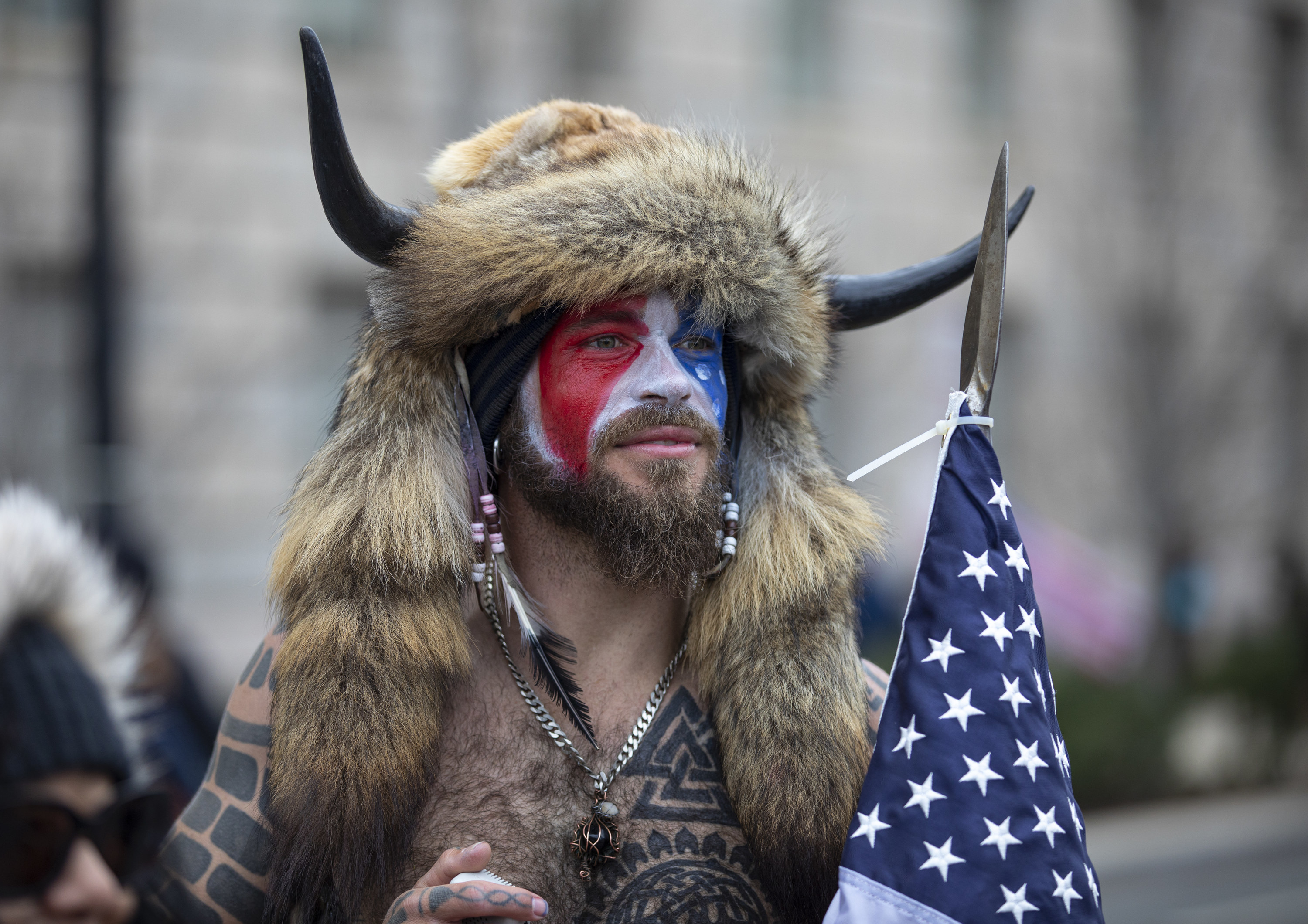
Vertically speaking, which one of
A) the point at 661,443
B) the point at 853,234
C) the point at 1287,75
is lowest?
the point at 661,443

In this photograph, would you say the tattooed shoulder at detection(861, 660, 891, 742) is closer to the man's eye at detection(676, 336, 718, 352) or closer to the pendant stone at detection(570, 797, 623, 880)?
the pendant stone at detection(570, 797, 623, 880)

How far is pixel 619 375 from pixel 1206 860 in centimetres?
697

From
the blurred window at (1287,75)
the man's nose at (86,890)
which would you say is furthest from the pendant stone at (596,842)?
the blurred window at (1287,75)

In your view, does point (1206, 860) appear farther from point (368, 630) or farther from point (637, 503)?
point (368, 630)

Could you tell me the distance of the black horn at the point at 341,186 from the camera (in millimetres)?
1878

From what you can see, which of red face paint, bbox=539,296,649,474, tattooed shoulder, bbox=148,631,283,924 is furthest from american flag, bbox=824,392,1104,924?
tattooed shoulder, bbox=148,631,283,924

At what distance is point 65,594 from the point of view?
1342 mm

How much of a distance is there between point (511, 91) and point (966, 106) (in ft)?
21.5

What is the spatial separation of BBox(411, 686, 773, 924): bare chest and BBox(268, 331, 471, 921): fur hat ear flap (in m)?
0.08

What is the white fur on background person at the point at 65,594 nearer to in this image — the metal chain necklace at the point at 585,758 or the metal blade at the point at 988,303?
the metal chain necklace at the point at 585,758

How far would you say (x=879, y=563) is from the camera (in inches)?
92.4

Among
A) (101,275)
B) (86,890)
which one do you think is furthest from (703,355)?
(101,275)

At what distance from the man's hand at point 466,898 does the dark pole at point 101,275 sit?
329 centimetres

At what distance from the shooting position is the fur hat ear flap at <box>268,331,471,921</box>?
1.97 metres
